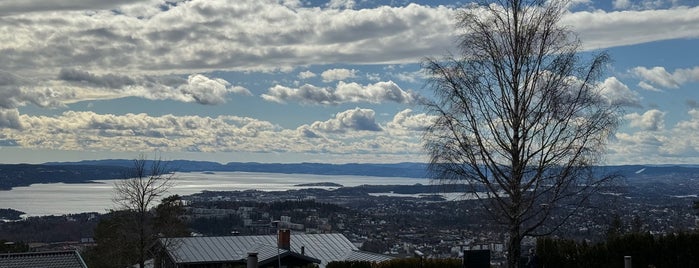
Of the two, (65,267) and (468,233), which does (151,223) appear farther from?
(468,233)

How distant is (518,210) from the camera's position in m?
18.9

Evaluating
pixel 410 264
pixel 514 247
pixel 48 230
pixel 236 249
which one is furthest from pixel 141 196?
pixel 48 230

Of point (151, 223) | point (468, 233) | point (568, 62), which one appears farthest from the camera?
point (468, 233)

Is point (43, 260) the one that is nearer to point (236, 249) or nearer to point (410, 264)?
point (236, 249)

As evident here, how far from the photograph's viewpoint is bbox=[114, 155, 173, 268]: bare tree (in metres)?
34.5

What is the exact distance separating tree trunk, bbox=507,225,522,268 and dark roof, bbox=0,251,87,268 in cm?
1605

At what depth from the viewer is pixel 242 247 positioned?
3609 cm

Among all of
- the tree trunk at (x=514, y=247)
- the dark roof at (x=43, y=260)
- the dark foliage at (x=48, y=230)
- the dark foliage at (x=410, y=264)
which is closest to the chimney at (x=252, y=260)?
the tree trunk at (x=514, y=247)

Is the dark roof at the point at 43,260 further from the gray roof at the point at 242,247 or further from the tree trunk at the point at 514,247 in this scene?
the tree trunk at the point at 514,247

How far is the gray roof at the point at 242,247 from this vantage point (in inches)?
1367

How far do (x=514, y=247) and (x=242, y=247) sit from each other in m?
19.1

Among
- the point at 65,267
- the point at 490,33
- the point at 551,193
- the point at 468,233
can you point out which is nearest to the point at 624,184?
the point at 551,193

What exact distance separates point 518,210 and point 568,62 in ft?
11.4

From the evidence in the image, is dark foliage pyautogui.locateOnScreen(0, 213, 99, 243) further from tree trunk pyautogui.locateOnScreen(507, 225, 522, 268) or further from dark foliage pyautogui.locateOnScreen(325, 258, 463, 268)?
tree trunk pyautogui.locateOnScreen(507, 225, 522, 268)
